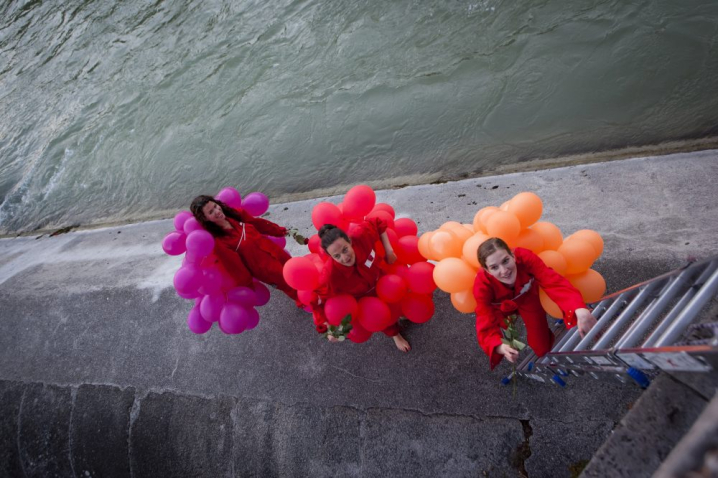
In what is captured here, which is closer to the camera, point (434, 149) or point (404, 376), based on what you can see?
point (404, 376)

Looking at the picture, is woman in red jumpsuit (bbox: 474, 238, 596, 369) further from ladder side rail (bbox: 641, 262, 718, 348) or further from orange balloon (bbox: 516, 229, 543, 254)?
ladder side rail (bbox: 641, 262, 718, 348)

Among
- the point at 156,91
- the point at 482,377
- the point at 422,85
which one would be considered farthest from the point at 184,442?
the point at 156,91

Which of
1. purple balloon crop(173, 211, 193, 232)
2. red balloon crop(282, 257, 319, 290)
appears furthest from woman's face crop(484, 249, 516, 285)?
purple balloon crop(173, 211, 193, 232)

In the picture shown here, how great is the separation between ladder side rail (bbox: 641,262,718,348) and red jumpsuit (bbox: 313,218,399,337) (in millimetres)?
1598

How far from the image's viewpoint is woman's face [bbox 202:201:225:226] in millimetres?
3092

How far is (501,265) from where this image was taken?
222 cm

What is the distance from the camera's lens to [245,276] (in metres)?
3.29

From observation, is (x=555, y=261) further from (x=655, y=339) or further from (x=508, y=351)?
(x=655, y=339)

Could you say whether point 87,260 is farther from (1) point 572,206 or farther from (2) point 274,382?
(1) point 572,206

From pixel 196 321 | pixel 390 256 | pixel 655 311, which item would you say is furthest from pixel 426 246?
pixel 196 321

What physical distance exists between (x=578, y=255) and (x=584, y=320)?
1.42 feet

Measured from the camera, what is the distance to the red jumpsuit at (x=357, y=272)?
2.76 metres

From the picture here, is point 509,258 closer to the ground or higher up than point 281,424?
higher up

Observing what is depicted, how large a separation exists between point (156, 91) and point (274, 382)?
7.68 m
